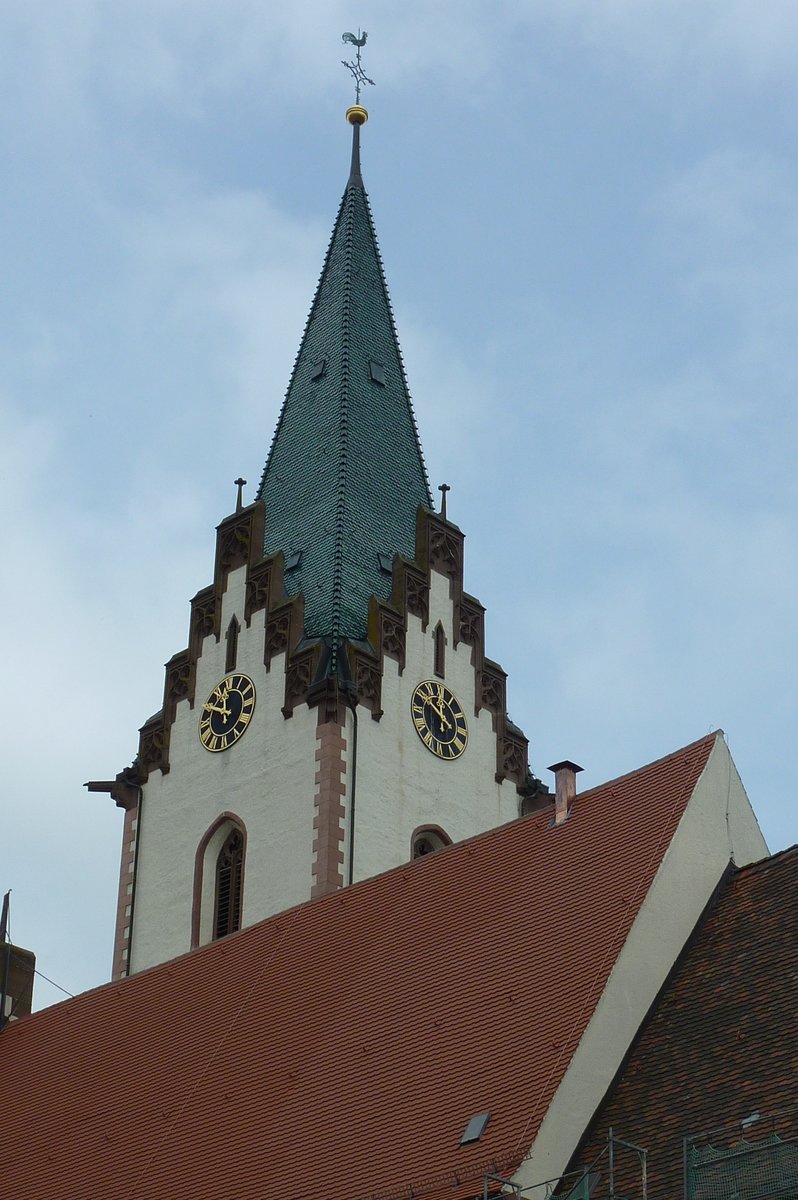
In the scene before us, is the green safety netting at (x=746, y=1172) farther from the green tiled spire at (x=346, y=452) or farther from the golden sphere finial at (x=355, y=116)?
the golden sphere finial at (x=355, y=116)

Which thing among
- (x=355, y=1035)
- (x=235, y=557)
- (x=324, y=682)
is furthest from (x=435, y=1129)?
(x=235, y=557)

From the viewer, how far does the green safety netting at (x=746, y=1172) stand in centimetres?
1873

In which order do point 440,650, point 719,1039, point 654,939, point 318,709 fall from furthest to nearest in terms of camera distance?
1. point 440,650
2. point 318,709
3. point 654,939
4. point 719,1039

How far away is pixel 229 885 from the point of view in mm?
37344

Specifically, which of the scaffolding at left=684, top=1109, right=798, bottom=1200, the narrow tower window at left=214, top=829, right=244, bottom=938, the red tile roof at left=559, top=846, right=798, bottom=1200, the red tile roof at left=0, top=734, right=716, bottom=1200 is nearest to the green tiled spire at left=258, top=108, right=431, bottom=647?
the narrow tower window at left=214, top=829, right=244, bottom=938

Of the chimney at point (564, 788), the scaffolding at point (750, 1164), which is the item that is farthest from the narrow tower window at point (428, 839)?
the scaffolding at point (750, 1164)

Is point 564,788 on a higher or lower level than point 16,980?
lower

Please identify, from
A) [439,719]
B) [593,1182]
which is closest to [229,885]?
[439,719]

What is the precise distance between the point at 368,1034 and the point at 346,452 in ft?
57.5

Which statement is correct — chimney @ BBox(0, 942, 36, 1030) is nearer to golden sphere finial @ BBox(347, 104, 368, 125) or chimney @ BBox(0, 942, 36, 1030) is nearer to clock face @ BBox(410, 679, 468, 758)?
clock face @ BBox(410, 679, 468, 758)

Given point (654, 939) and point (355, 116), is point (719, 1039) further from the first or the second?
point (355, 116)

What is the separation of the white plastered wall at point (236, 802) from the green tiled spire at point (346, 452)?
1194 millimetres

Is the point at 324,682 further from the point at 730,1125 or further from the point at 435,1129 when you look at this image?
the point at 730,1125

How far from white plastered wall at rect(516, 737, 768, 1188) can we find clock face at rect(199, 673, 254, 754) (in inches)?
574
